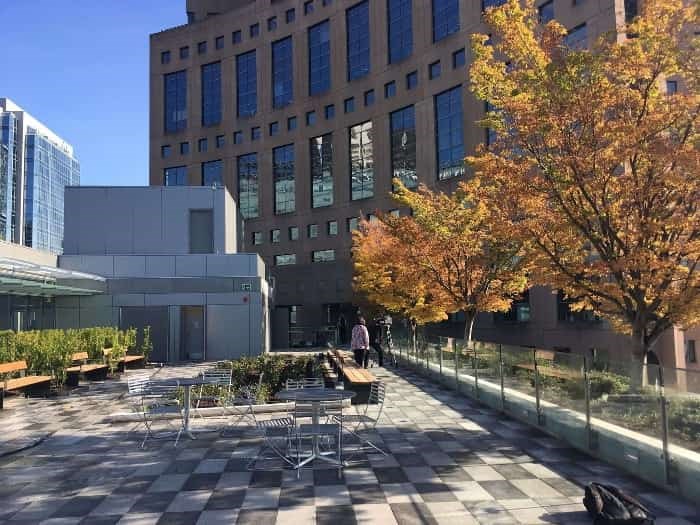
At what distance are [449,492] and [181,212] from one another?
24.7 meters

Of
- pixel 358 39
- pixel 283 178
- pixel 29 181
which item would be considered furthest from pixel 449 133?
pixel 29 181

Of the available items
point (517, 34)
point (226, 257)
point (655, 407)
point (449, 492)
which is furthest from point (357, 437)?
point (226, 257)

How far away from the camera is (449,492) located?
650 cm

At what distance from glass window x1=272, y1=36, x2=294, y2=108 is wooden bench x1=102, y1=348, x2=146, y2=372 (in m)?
36.0

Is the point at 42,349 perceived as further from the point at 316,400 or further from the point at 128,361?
the point at 316,400

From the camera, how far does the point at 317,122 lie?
51469 millimetres

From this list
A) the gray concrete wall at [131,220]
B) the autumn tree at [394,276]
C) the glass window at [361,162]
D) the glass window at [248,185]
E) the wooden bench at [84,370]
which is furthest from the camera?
the glass window at [248,185]

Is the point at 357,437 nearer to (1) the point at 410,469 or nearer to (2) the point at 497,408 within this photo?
(1) the point at 410,469

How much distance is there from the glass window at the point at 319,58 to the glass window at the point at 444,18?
41.3ft

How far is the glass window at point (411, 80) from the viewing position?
141ft

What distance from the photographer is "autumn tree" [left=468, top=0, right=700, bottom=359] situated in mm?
9141

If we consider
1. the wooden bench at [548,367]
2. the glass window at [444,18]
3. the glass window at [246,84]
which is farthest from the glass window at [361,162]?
the wooden bench at [548,367]

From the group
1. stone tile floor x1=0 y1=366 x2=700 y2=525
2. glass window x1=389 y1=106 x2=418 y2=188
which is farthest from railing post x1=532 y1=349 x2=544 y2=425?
glass window x1=389 y1=106 x2=418 y2=188

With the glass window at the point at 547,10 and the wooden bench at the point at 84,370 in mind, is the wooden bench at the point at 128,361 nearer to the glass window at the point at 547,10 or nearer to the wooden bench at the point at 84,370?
the wooden bench at the point at 84,370
